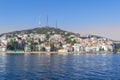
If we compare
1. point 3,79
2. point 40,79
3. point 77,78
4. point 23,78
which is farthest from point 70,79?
point 3,79

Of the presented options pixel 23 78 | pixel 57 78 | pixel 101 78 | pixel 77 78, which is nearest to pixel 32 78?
pixel 23 78

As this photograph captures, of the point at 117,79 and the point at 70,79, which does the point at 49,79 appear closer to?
the point at 70,79

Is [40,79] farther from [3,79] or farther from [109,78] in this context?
[109,78]

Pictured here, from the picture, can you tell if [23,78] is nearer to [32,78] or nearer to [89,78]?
[32,78]

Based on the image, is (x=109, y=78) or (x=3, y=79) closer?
(x=3, y=79)

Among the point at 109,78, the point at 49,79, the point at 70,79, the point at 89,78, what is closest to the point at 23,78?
the point at 49,79

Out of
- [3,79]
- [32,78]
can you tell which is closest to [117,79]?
[32,78]
